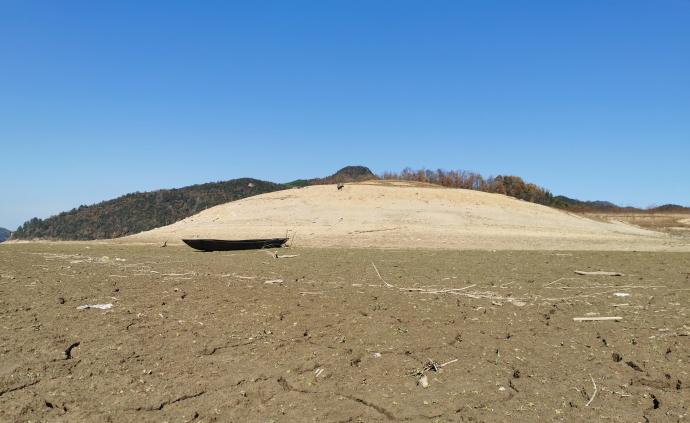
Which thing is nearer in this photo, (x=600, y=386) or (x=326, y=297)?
(x=600, y=386)

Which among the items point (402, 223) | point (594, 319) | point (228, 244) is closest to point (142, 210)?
point (402, 223)

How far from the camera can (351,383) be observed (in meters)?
4.07

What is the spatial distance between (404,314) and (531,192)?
3763 cm

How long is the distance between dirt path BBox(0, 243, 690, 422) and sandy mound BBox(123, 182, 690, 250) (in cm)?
1010

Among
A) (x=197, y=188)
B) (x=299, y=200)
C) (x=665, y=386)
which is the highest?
(x=197, y=188)

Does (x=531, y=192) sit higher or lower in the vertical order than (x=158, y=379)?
higher

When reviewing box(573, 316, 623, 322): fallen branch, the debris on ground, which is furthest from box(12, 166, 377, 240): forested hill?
box(573, 316, 623, 322): fallen branch

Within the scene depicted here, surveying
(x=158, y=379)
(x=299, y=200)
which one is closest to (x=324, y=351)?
(x=158, y=379)

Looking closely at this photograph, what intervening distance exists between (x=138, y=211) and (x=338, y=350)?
1598 inches

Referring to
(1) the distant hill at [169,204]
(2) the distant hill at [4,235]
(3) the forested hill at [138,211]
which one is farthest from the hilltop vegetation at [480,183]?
(2) the distant hill at [4,235]

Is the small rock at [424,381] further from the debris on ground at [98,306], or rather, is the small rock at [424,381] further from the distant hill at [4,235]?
the distant hill at [4,235]

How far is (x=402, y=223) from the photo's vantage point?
23516mm

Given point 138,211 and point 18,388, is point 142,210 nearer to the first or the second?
point 138,211

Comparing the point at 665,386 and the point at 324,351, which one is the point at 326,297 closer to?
the point at 324,351
